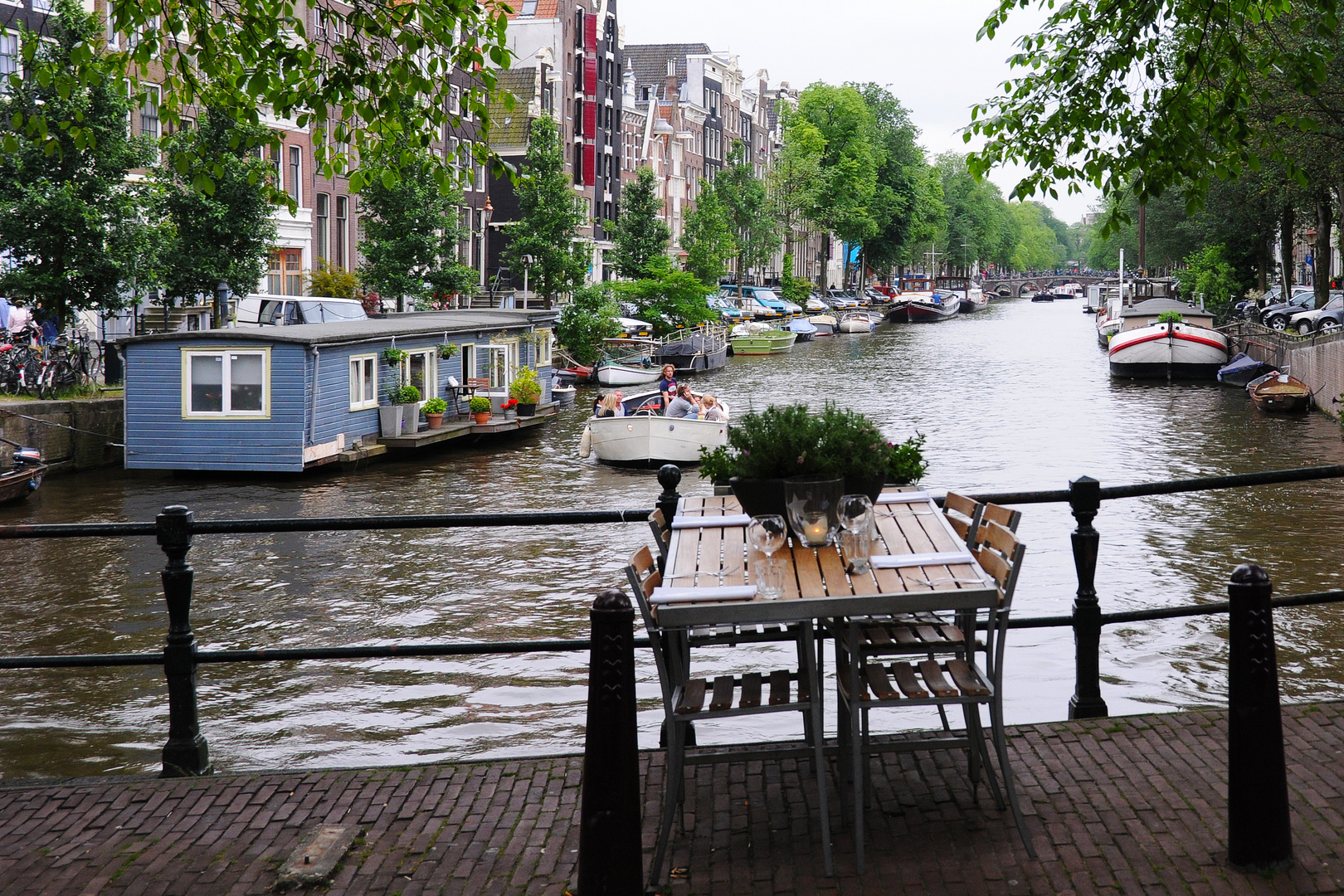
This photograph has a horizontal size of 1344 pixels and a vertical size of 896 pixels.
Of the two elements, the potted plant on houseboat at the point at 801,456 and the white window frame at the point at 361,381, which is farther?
the white window frame at the point at 361,381

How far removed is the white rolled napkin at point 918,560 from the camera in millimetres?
4547

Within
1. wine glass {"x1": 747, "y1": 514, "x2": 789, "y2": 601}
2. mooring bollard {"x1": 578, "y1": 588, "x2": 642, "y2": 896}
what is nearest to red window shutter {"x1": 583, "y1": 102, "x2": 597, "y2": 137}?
wine glass {"x1": 747, "y1": 514, "x2": 789, "y2": 601}

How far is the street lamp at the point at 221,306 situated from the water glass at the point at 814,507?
2698 centimetres

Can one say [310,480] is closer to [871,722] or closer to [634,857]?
[871,722]

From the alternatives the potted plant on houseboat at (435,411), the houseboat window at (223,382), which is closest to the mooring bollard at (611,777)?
the houseboat window at (223,382)

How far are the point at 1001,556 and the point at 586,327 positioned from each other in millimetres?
40993

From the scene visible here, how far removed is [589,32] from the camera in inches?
2694

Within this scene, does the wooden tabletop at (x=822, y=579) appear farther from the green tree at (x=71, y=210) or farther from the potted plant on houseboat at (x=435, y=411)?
the potted plant on houseboat at (x=435, y=411)

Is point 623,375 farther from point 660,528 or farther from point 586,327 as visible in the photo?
point 660,528

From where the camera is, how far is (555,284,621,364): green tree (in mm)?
45438

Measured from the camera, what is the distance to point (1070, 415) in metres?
35.1

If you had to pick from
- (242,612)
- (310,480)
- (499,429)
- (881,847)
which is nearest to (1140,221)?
(499,429)

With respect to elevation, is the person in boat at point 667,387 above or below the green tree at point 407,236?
below

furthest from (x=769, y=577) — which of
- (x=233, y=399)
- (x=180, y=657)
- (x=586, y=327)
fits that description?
(x=586, y=327)
